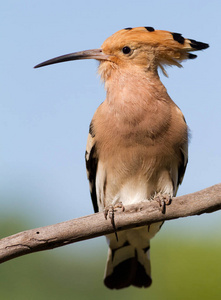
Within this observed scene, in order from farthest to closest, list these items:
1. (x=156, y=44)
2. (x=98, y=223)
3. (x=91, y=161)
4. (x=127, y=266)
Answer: (x=127, y=266) < (x=91, y=161) < (x=156, y=44) < (x=98, y=223)

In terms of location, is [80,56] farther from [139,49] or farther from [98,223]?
[98,223]

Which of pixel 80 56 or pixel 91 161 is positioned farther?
pixel 91 161

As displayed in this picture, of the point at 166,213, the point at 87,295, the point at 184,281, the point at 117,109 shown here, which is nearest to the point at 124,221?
the point at 166,213

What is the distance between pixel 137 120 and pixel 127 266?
1.08m

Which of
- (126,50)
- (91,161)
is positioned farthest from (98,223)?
(126,50)

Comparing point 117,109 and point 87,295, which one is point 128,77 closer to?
point 117,109

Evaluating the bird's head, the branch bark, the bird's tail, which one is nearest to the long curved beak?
the bird's head

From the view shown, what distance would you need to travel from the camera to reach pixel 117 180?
2.86 meters

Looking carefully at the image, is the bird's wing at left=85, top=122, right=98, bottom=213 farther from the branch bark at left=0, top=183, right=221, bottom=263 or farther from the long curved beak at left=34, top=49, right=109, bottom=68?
the branch bark at left=0, top=183, right=221, bottom=263

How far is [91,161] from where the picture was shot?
303 cm

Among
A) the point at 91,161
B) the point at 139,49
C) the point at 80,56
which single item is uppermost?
the point at 80,56

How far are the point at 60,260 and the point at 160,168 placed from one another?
311 cm

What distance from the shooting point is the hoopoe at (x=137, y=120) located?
8.93 feet

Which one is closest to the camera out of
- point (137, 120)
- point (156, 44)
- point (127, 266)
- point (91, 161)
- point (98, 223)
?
point (98, 223)
